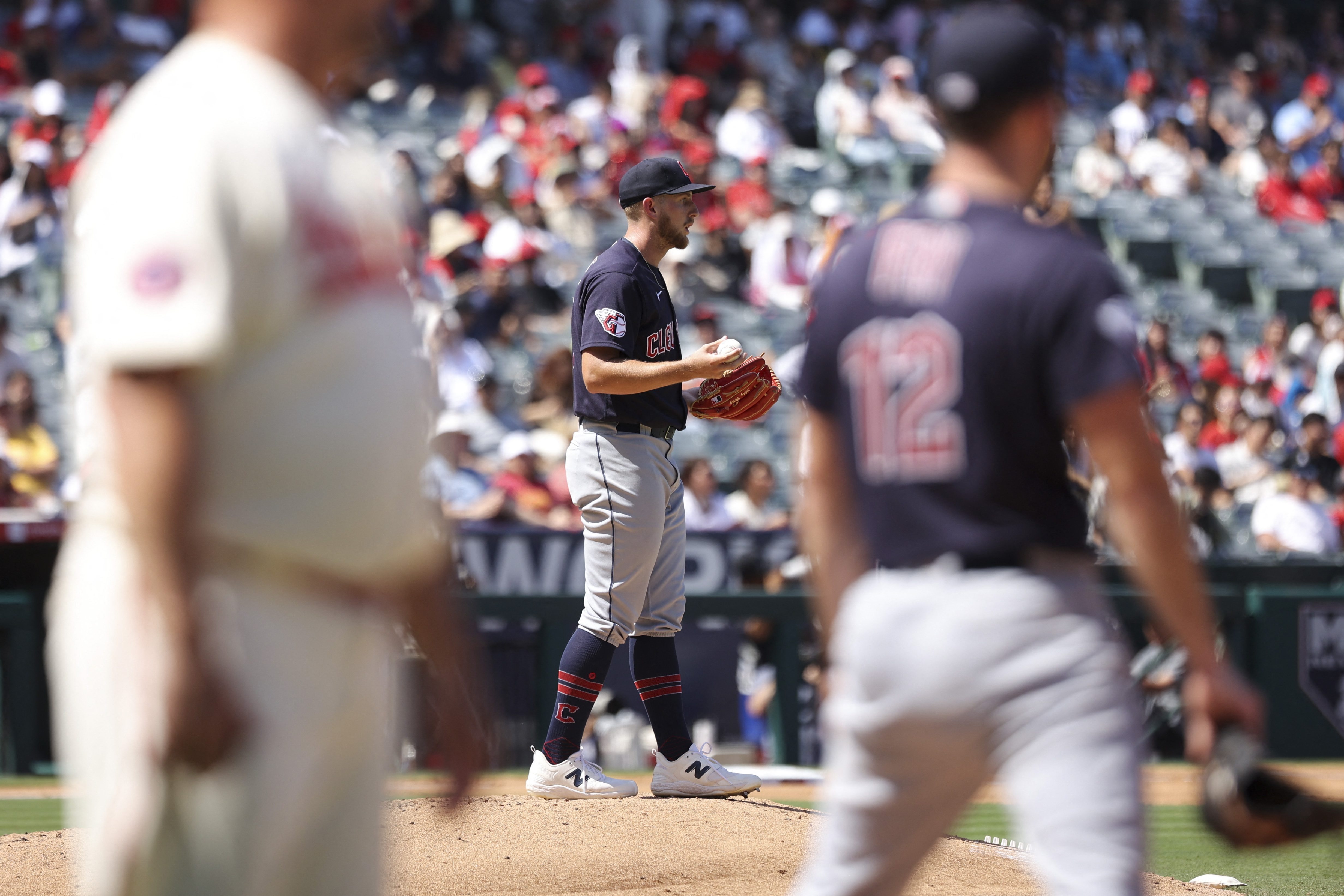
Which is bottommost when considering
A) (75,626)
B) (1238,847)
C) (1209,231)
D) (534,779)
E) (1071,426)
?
(534,779)

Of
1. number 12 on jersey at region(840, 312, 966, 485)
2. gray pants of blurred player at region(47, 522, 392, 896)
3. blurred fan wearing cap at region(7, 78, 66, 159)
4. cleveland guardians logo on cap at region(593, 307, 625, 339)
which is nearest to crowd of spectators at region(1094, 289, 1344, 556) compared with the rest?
cleveland guardians logo on cap at region(593, 307, 625, 339)

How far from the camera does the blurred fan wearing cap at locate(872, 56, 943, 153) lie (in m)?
19.6

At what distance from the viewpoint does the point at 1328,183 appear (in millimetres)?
21203

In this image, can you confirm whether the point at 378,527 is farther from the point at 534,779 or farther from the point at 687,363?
the point at 534,779

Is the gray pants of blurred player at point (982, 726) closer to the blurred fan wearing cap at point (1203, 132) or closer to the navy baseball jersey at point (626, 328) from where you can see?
the navy baseball jersey at point (626, 328)

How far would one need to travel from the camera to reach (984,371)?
284 centimetres

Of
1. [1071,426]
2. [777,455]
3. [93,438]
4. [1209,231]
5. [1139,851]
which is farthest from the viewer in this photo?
[1209,231]

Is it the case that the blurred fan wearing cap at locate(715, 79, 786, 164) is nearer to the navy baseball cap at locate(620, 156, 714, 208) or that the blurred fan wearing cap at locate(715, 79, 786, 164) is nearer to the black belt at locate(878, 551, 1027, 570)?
the navy baseball cap at locate(620, 156, 714, 208)

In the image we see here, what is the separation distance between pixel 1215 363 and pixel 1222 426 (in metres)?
1.42

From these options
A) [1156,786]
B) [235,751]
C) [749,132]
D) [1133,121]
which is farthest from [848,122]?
[235,751]

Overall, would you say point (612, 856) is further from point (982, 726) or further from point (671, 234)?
point (982, 726)

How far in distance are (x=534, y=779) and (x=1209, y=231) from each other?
15.4m

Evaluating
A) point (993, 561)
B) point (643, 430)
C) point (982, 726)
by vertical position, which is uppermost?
point (643, 430)

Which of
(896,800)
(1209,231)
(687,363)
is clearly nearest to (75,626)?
(896,800)
